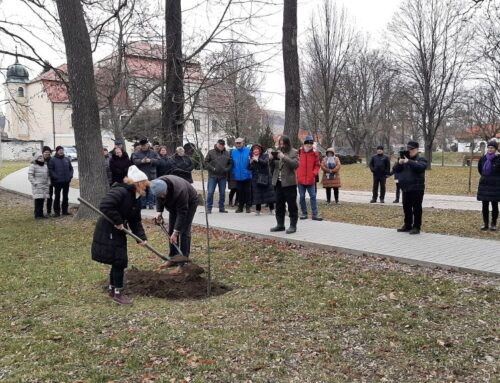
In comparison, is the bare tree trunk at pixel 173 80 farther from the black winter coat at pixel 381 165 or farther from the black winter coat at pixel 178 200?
the black winter coat at pixel 178 200

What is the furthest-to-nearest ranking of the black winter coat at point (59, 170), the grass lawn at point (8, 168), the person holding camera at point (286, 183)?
the grass lawn at point (8, 168) → the black winter coat at point (59, 170) → the person holding camera at point (286, 183)

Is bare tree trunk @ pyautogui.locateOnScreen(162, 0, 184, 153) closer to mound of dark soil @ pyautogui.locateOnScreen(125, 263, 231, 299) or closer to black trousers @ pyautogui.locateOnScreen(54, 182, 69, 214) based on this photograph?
black trousers @ pyautogui.locateOnScreen(54, 182, 69, 214)

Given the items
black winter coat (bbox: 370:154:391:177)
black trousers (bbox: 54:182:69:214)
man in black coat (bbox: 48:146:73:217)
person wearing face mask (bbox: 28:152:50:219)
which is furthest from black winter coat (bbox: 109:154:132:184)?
black winter coat (bbox: 370:154:391:177)

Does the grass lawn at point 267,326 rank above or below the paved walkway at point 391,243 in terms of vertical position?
below

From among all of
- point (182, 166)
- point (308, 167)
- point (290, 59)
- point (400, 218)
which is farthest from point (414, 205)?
point (290, 59)

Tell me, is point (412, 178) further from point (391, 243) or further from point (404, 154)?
point (391, 243)

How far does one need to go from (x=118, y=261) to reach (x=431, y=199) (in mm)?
13240

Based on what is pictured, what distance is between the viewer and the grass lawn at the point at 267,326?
3.96m

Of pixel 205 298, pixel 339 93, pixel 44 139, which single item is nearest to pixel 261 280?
pixel 205 298

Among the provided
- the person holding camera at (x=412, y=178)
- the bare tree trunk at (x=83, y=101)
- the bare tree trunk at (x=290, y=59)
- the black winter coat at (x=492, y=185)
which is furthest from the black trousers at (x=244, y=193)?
the black winter coat at (x=492, y=185)

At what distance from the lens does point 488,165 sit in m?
9.25

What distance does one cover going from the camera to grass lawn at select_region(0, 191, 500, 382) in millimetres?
3963

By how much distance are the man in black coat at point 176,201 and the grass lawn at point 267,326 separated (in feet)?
2.98

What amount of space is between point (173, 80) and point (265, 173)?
473 cm
